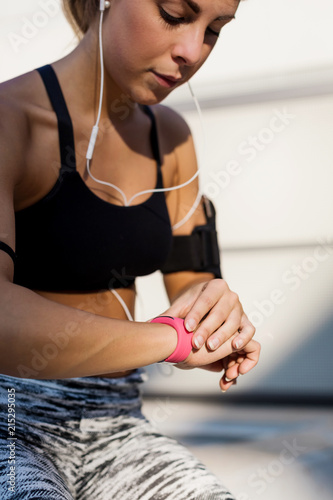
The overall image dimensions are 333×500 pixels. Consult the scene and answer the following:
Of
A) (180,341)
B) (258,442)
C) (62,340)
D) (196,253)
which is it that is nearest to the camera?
(62,340)

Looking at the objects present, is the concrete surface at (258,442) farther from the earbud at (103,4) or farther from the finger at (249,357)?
the earbud at (103,4)

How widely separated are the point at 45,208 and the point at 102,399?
1.26 feet

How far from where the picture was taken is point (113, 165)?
114 cm

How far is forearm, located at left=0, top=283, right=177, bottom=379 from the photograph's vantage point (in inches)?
27.8

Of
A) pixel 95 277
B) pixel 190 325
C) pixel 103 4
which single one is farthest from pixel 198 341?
pixel 103 4

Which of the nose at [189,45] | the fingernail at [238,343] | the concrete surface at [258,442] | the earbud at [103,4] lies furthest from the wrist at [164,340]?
the concrete surface at [258,442]

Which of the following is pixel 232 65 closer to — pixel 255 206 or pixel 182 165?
pixel 255 206

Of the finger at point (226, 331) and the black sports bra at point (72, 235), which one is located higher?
the black sports bra at point (72, 235)

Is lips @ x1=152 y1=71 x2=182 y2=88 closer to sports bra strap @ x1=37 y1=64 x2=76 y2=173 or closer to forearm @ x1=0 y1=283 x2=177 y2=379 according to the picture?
sports bra strap @ x1=37 y1=64 x2=76 y2=173

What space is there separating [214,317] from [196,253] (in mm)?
399

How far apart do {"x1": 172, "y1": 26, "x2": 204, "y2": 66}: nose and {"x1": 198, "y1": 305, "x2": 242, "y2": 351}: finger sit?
44 cm

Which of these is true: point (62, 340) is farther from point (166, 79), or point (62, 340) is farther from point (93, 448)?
point (166, 79)

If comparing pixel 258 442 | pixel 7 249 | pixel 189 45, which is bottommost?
pixel 258 442

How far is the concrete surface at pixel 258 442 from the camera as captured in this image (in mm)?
1356
